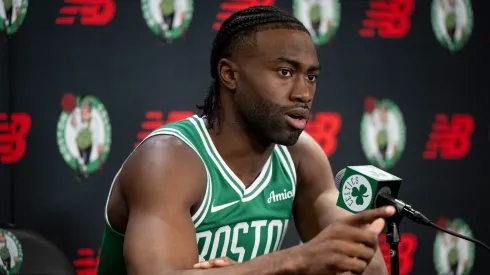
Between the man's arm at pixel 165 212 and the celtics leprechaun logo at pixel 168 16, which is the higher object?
the celtics leprechaun logo at pixel 168 16

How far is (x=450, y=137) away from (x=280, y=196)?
150 centimetres

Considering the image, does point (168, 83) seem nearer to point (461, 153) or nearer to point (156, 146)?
point (156, 146)

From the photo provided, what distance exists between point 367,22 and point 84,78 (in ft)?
4.10

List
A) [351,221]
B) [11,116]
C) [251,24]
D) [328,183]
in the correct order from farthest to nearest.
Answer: [11,116] < [328,183] < [251,24] < [351,221]

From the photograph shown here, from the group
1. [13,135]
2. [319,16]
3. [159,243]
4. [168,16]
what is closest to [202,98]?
[168,16]

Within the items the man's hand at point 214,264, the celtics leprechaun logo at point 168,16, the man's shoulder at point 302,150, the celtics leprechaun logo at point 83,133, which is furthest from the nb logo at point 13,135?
the man's hand at point 214,264

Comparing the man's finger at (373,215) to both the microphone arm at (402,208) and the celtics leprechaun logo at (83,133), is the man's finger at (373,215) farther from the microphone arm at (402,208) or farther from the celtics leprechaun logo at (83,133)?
the celtics leprechaun logo at (83,133)

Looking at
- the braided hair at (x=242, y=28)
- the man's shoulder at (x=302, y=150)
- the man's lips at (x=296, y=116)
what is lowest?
the man's shoulder at (x=302, y=150)

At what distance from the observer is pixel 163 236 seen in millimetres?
1543

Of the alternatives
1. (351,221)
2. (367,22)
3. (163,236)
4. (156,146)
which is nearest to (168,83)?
(367,22)

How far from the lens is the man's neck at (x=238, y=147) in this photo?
1.87m

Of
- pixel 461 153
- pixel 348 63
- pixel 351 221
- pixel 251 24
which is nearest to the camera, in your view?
pixel 351 221

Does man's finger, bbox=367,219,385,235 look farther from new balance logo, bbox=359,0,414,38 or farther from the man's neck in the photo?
new balance logo, bbox=359,0,414,38

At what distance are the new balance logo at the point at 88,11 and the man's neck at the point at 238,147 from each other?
3.46ft
